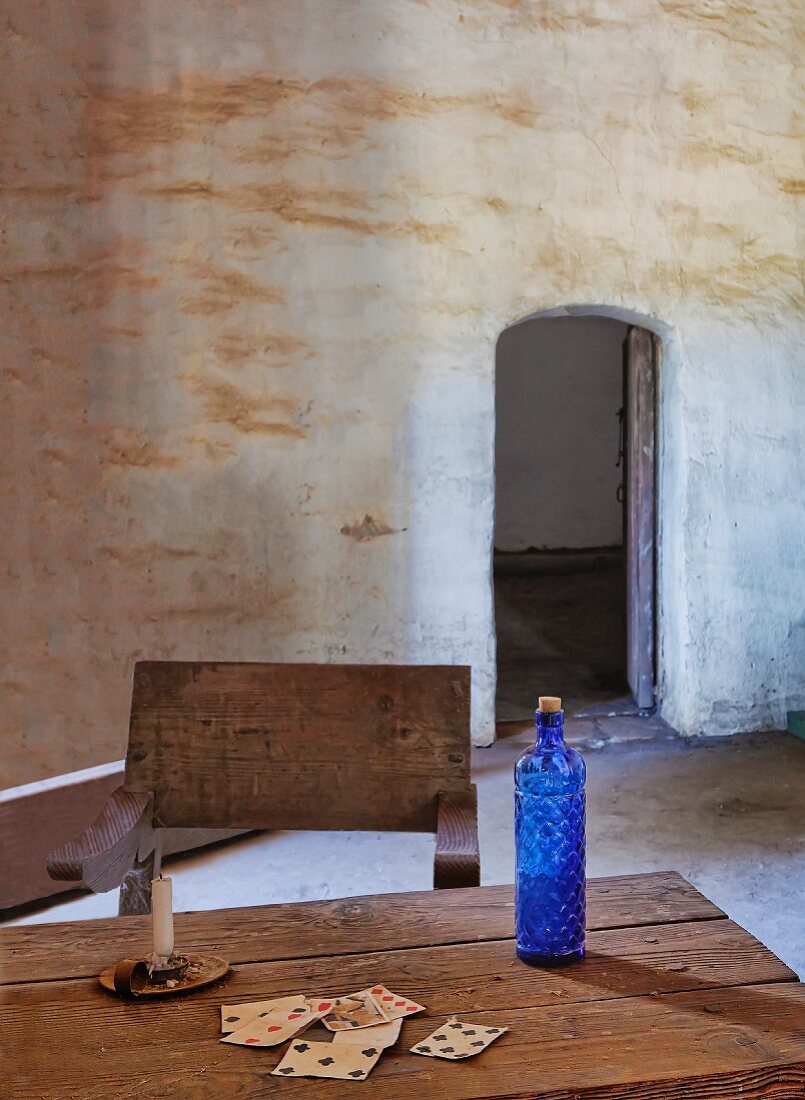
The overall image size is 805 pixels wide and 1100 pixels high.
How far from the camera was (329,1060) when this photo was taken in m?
1.18

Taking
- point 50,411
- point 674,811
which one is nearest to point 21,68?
point 50,411

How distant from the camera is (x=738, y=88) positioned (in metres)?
5.34

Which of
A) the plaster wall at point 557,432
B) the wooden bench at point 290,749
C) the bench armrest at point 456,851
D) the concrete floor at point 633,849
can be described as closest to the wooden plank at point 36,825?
the concrete floor at point 633,849

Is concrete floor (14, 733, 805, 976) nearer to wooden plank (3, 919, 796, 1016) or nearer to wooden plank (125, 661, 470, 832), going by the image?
wooden plank (125, 661, 470, 832)

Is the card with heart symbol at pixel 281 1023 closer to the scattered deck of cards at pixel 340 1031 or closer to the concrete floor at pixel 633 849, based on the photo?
the scattered deck of cards at pixel 340 1031

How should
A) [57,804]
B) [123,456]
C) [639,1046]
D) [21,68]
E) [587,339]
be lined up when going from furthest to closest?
[587,339] < [123,456] < [21,68] < [57,804] < [639,1046]

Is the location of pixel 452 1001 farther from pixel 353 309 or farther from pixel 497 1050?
pixel 353 309

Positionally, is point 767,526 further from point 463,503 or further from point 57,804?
point 57,804

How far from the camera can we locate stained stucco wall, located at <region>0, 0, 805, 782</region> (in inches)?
172

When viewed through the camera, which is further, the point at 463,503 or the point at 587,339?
the point at 587,339

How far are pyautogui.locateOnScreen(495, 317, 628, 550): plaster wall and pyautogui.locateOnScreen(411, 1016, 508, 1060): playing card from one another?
27.2 feet

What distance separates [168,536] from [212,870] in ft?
4.69

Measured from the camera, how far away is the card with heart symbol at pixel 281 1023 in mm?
1215

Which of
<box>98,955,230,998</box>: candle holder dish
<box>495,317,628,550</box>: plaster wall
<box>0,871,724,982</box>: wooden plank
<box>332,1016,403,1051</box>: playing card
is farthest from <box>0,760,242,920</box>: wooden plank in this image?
<box>495,317,628,550</box>: plaster wall
